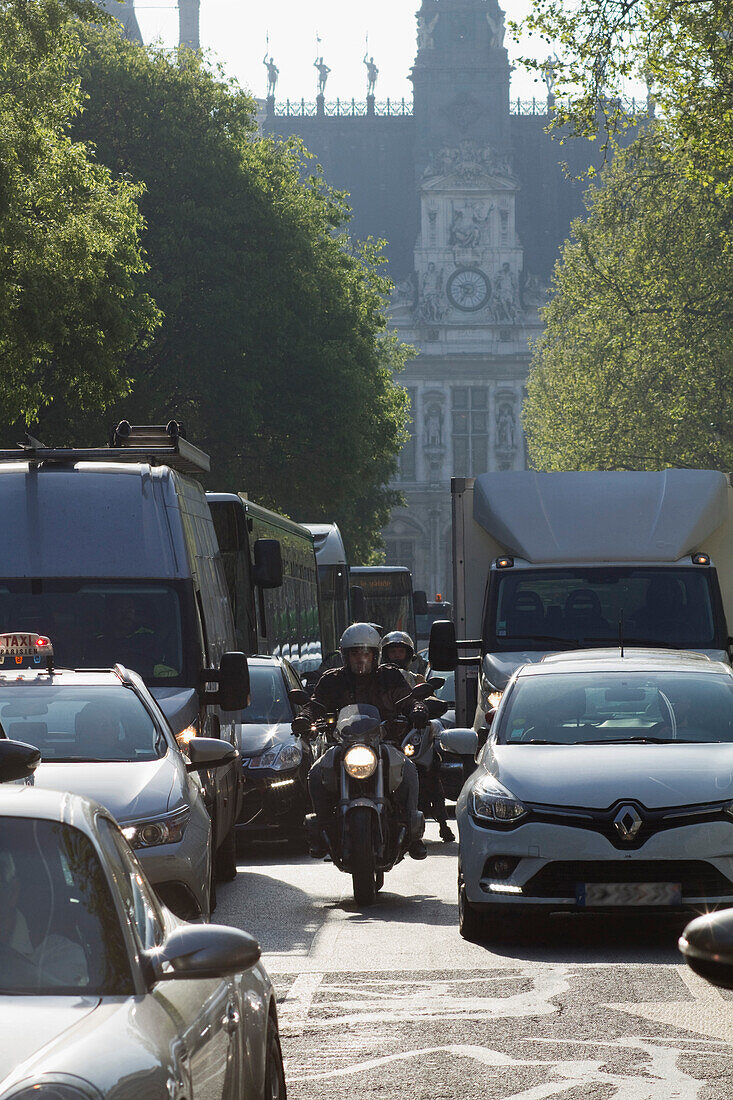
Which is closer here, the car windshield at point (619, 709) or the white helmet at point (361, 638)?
the car windshield at point (619, 709)

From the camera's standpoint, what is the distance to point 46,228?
21672 millimetres

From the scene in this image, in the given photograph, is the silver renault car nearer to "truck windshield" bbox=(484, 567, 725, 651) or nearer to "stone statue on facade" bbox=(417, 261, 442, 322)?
"truck windshield" bbox=(484, 567, 725, 651)

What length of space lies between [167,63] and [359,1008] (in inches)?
1386

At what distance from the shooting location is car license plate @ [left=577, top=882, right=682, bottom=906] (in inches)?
394

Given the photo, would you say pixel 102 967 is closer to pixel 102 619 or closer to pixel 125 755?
pixel 125 755

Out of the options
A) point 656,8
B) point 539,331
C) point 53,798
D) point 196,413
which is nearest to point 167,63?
point 196,413

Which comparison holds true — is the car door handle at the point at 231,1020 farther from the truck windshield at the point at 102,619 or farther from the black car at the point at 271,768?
the black car at the point at 271,768

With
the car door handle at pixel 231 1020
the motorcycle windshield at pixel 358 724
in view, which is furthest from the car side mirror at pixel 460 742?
the car door handle at pixel 231 1020

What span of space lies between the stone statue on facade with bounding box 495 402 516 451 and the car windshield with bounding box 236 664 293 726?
87797 millimetres

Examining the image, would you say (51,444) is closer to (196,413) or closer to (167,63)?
(196,413)

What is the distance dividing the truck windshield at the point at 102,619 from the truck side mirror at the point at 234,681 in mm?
444

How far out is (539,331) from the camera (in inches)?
4225

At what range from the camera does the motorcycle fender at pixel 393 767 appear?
12.2 meters

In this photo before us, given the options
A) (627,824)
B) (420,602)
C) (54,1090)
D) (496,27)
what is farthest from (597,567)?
(496,27)
